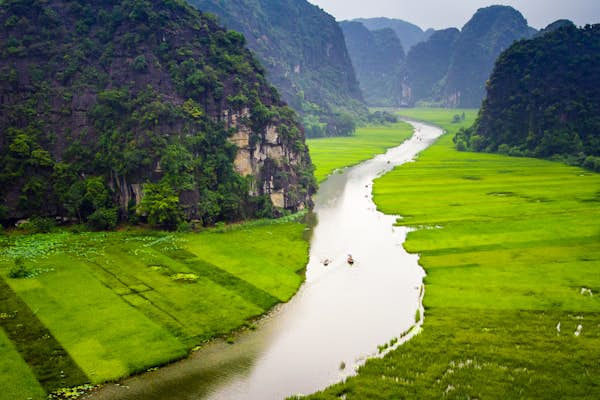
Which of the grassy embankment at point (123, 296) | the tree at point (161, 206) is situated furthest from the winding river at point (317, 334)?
the tree at point (161, 206)

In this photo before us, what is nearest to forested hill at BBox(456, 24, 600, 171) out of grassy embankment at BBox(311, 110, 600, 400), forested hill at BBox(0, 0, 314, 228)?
grassy embankment at BBox(311, 110, 600, 400)

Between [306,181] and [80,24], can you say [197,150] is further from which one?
[80,24]

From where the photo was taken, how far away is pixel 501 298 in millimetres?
42656

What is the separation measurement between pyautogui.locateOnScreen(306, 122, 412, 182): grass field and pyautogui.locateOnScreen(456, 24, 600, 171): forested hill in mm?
25838

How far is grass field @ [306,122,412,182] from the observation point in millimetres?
120662

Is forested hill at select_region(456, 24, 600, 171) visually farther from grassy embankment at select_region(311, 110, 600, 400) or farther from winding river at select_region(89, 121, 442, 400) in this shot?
winding river at select_region(89, 121, 442, 400)

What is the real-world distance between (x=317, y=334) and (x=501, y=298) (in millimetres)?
15681

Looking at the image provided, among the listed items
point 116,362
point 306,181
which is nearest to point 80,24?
point 306,181

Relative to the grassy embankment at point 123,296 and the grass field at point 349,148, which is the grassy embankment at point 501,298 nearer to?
the grassy embankment at point 123,296

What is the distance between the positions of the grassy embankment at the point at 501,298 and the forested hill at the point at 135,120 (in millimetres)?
23235

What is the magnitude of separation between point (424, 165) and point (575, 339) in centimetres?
8403

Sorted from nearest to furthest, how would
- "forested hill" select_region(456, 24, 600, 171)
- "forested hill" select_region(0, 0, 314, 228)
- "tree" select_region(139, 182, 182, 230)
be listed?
"tree" select_region(139, 182, 182, 230) → "forested hill" select_region(0, 0, 314, 228) → "forested hill" select_region(456, 24, 600, 171)

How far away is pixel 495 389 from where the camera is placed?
97.7 feet

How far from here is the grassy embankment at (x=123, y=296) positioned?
33062 mm
